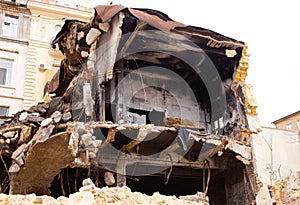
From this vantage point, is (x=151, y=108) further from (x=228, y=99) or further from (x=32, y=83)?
(x=32, y=83)

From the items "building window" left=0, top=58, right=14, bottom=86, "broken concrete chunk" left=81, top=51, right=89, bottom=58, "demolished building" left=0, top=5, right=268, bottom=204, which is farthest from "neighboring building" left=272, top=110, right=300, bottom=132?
"broken concrete chunk" left=81, top=51, right=89, bottom=58

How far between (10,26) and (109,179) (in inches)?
681

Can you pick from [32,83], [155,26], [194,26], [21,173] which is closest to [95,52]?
[155,26]

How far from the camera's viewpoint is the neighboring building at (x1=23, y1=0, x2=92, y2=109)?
77.9 ft

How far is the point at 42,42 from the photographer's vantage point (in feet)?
82.4

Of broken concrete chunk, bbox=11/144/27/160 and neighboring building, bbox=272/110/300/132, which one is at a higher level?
neighboring building, bbox=272/110/300/132

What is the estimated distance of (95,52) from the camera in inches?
474

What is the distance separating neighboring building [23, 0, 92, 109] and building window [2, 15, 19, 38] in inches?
42.2

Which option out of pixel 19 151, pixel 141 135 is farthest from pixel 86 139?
pixel 19 151

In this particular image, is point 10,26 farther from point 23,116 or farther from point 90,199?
point 90,199

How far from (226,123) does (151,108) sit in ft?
9.48

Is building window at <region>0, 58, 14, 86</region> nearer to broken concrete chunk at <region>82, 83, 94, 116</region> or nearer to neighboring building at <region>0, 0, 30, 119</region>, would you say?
neighboring building at <region>0, 0, 30, 119</region>

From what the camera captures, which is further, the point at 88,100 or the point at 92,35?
the point at 92,35

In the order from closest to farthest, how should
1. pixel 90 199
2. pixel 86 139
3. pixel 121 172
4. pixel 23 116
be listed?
1. pixel 90 199
2. pixel 86 139
3. pixel 121 172
4. pixel 23 116
